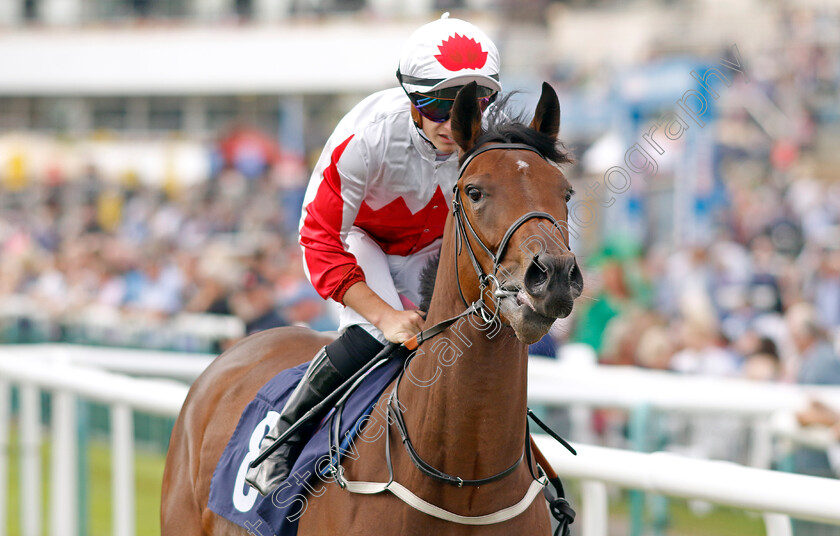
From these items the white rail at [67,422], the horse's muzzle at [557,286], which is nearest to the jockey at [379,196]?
the horse's muzzle at [557,286]

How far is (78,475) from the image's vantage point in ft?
17.8

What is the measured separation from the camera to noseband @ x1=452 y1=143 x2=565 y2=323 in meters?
2.36

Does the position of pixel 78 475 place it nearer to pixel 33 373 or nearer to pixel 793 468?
pixel 33 373

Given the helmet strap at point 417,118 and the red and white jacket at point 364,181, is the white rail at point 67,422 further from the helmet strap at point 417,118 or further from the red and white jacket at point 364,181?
the helmet strap at point 417,118

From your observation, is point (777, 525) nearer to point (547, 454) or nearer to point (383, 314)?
point (547, 454)

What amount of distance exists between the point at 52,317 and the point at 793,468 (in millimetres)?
9331

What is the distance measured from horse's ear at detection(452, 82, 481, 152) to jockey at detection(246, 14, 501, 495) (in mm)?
185

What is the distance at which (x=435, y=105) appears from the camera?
2.90 m

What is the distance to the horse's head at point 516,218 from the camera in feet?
7.36

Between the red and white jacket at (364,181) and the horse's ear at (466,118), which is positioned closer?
the horse's ear at (466,118)

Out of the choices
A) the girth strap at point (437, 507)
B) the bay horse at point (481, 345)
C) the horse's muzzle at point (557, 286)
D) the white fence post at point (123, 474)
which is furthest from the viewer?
the white fence post at point (123, 474)

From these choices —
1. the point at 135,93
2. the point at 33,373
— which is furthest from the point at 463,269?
the point at 135,93

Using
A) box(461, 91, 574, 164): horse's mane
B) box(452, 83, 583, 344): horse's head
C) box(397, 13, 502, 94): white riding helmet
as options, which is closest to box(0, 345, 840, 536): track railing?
box(452, 83, 583, 344): horse's head

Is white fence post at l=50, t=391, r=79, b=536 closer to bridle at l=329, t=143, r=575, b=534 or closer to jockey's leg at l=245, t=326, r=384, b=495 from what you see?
jockey's leg at l=245, t=326, r=384, b=495
